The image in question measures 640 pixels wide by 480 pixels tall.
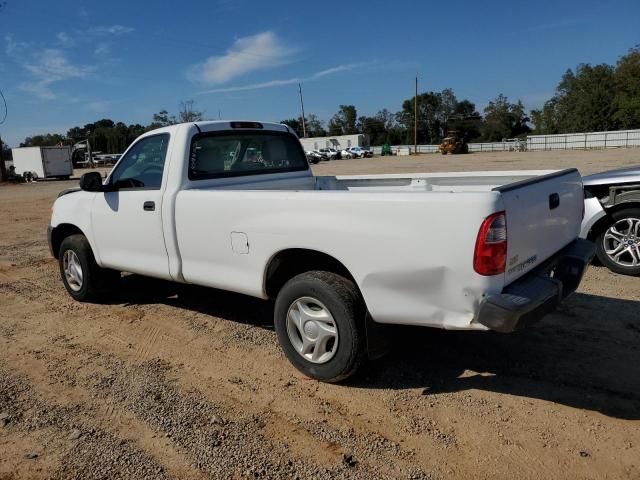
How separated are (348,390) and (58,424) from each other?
1890 millimetres

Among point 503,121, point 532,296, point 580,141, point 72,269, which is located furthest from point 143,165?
point 503,121

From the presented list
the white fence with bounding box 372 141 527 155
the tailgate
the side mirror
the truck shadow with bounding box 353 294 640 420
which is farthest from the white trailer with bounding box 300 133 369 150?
the tailgate

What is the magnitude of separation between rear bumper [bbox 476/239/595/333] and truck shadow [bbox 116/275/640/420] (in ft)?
2.04

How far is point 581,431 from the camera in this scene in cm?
304

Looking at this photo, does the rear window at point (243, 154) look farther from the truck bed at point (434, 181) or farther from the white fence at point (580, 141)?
the white fence at point (580, 141)

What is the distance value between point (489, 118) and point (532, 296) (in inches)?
4569

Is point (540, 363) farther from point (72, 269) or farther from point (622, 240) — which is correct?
point (72, 269)

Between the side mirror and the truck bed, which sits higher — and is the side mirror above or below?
above

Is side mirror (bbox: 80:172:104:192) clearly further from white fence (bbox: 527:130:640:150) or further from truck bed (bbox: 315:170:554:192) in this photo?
white fence (bbox: 527:130:640:150)

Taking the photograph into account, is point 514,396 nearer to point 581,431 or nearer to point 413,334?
point 581,431

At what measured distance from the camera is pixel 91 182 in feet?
16.1

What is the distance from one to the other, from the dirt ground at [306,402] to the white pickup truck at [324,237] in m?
0.50

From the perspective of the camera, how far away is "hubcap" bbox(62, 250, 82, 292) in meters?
5.70

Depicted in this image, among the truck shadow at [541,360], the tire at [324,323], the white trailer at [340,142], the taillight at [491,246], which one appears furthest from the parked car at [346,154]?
the taillight at [491,246]
